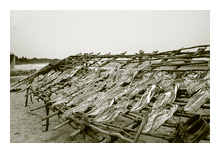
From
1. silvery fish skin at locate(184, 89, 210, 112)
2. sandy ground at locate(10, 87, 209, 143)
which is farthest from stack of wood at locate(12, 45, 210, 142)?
sandy ground at locate(10, 87, 209, 143)

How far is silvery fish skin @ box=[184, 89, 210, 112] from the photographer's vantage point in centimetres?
229

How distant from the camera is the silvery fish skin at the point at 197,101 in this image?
2289 millimetres

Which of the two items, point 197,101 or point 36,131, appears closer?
point 197,101

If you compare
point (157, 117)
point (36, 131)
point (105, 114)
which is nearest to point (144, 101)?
point (157, 117)

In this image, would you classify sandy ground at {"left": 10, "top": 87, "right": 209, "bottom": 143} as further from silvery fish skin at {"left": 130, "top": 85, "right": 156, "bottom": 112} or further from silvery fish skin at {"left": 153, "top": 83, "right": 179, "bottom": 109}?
silvery fish skin at {"left": 153, "top": 83, "right": 179, "bottom": 109}


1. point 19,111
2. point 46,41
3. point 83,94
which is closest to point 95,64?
point 46,41

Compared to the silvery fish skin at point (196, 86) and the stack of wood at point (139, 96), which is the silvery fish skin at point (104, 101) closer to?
the stack of wood at point (139, 96)

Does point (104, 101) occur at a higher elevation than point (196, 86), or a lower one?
lower

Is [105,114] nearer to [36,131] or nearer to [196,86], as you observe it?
[196,86]

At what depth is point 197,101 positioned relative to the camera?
2.34 meters

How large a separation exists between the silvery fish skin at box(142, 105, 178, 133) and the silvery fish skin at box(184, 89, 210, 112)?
6.2 inches

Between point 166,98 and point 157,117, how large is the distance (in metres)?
0.42

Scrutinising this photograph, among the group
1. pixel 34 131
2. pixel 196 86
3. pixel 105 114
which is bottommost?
pixel 34 131
